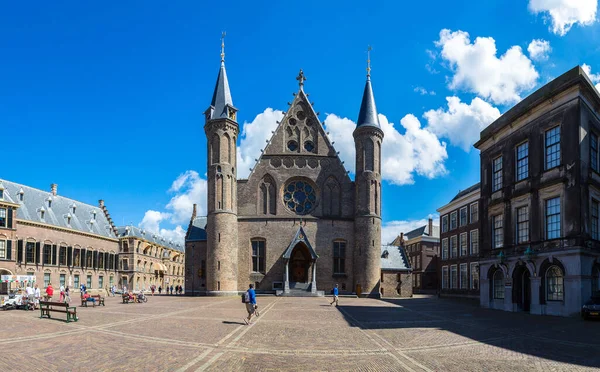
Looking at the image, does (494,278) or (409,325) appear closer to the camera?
(409,325)

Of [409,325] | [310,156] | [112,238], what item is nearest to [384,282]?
[310,156]

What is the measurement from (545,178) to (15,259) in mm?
47018

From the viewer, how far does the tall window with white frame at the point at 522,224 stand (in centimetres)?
2601

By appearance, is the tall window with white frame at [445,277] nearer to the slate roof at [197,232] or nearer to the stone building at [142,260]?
the slate roof at [197,232]

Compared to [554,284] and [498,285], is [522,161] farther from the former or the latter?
[498,285]

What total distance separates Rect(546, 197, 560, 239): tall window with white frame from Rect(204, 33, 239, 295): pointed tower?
28.9 metres

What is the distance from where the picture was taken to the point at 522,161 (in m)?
26.9

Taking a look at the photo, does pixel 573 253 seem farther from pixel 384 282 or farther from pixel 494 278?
pixel 384 282

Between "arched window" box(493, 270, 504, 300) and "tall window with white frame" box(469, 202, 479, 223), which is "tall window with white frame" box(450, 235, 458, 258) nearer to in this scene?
"tall window with white frame" box(469, 202, 479, 223)

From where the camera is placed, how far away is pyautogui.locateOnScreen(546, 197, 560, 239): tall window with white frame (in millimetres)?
23703

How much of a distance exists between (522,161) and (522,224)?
12.7ft

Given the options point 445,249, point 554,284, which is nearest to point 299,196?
point 445,249

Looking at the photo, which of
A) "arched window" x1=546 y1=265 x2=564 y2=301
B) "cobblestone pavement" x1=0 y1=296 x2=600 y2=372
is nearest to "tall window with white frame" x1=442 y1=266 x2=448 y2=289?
"arched window" x1=546 y1=265 x2=564 y2=301

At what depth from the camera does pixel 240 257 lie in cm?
4544
